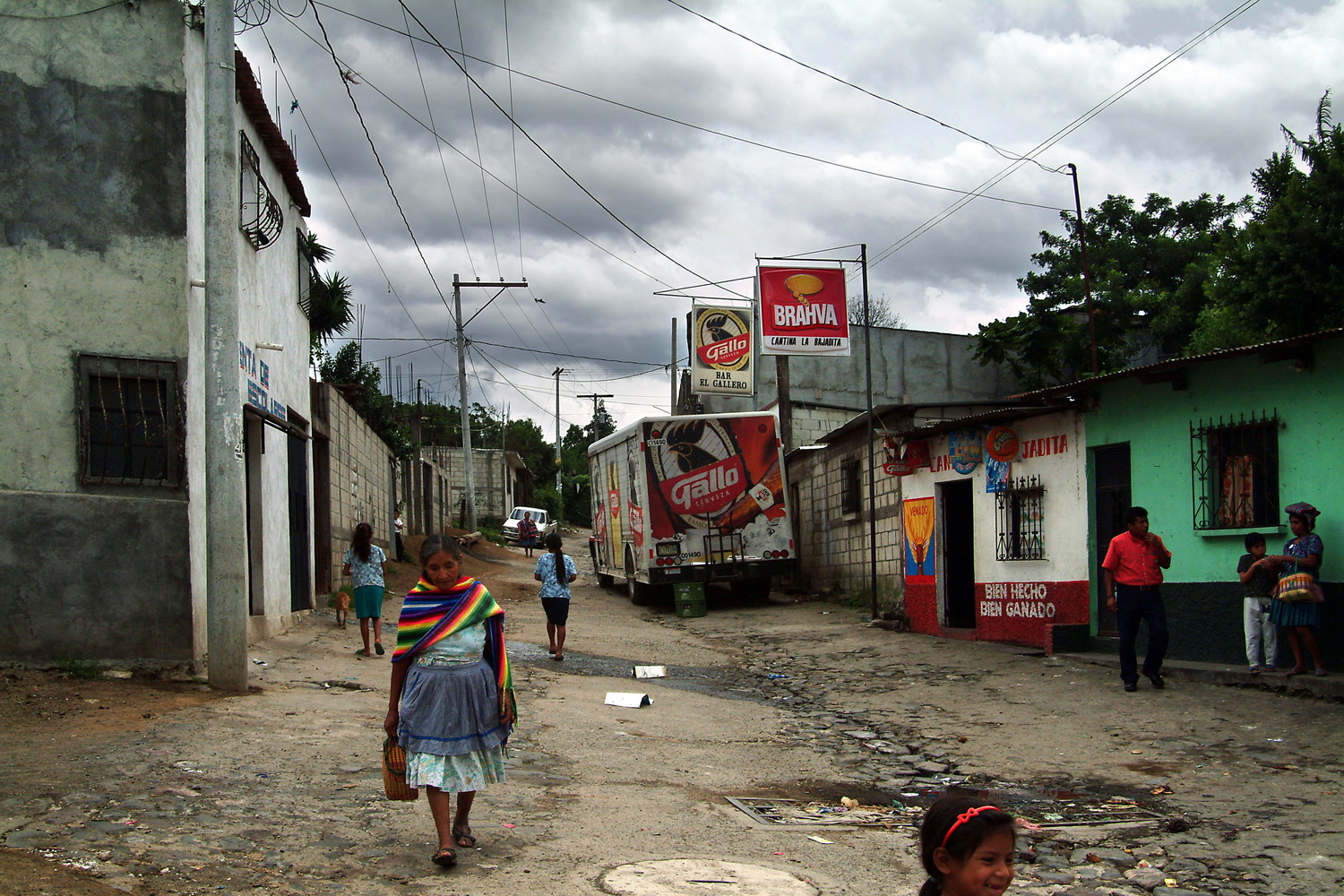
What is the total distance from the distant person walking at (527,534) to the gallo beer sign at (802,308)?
22805 mm

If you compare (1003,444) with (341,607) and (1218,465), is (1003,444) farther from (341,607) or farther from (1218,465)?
(341,607)

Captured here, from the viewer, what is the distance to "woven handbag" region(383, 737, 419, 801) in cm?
475

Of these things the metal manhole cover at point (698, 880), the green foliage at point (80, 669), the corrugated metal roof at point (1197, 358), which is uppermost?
the corrugated metal roof at point (1197, 358)

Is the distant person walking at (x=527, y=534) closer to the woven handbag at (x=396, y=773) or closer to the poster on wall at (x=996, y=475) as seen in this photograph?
the poster on wall at (x=996, y=475)

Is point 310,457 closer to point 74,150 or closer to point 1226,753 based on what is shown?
point 74,150

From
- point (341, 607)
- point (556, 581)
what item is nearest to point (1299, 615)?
point (556, 581)

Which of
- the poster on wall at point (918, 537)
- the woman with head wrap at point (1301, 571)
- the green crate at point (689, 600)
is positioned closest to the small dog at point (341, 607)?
the green crate at point (689, 600)

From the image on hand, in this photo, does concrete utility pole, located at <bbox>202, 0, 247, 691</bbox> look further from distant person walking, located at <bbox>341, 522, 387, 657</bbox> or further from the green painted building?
the green painted building

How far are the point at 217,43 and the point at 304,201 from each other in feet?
21.6

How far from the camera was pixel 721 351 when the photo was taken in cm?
2431

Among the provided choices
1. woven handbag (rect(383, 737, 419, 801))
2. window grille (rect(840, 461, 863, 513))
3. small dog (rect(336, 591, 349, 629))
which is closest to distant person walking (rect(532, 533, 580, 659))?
small dog (rect(336, 591, 349, 629))

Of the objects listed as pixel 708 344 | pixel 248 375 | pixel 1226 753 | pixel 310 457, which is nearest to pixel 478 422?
pixel 708 344

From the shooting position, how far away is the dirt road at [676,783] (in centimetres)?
469

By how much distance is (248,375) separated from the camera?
11.3m
